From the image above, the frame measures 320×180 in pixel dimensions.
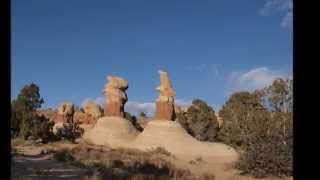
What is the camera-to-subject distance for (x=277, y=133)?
28.8 metres

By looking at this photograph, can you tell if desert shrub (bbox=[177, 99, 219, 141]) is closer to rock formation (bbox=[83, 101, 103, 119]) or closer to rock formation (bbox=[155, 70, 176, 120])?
rock formation (bbox=[155, 70, 176, 120])

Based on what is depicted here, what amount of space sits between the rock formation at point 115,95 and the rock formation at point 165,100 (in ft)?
11.5

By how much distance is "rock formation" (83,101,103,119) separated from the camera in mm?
54600

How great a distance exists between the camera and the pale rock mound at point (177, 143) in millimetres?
33594

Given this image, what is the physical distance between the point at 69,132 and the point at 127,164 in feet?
66.5

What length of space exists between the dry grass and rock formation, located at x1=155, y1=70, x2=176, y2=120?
173 inches

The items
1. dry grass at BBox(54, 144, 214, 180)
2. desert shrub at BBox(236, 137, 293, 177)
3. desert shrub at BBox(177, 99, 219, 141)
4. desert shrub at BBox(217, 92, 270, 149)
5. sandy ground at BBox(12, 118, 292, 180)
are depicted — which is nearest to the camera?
dry grass at BBox(54, 144, 214, 180)

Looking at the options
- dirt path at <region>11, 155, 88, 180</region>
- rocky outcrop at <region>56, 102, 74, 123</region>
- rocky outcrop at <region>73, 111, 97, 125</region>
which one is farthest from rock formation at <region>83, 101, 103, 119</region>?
dirt path at <region>11, 155, 88, 180</region>

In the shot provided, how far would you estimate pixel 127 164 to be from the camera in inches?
1014

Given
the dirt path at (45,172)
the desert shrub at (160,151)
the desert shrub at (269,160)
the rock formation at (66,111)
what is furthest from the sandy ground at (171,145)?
the rock formation at (66,111)

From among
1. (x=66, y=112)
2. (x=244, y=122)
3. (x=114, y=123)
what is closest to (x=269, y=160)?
(x=244, y=122)

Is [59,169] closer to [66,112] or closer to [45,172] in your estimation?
[45,172]
